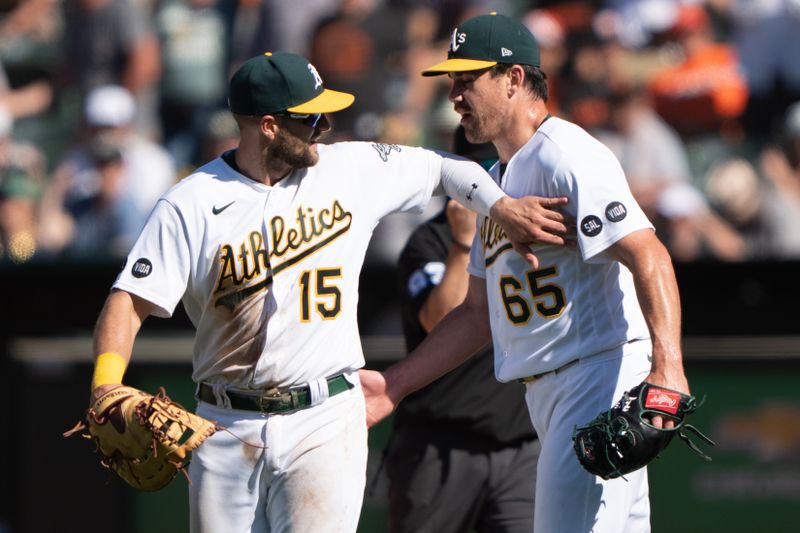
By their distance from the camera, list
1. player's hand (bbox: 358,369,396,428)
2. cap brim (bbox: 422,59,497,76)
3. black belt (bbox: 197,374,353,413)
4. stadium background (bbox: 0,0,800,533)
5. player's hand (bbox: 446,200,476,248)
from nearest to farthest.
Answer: black belt (bbox: 197,374,353,413), cap brim (bbox: 422,59,497,76), player's hand (bbox: 358,369,396,428), player's hand (bbox: 446,200,476,248), stadium background (bbox: 0,0,800,533)

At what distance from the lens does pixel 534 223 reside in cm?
374

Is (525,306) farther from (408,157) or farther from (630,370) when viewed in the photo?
(408,157)

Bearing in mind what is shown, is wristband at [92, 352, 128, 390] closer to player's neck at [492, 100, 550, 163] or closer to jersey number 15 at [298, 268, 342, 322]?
jersey number 15 at [298, 268, 342, 322]

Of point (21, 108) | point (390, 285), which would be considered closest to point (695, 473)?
point (390, 285)

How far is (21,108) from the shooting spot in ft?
26.9

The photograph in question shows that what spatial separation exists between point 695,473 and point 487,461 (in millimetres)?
2946

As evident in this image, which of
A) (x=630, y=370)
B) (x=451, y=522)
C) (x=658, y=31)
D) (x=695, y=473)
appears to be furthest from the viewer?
(x=658, y=31)

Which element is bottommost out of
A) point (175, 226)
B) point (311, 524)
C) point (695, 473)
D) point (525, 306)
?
point (695, 473)

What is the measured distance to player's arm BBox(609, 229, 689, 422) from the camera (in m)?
3.45

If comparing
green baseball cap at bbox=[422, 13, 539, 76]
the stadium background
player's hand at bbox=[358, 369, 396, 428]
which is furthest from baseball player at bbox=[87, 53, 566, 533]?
the stadium background

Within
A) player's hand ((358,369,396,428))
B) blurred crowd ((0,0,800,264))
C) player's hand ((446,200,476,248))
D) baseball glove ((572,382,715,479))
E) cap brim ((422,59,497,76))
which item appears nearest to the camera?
baseball glove ((572,382,715,479))

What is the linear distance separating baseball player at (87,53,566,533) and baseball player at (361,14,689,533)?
0.13 m

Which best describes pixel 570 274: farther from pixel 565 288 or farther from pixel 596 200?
pixel 596 200

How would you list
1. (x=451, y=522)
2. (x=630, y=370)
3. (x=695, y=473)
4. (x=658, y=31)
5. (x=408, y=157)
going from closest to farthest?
(x=630, y=370) → (x=408, y=157) → (x=451, y=522) → (x=695, y=473) → (x=658, y=31)
